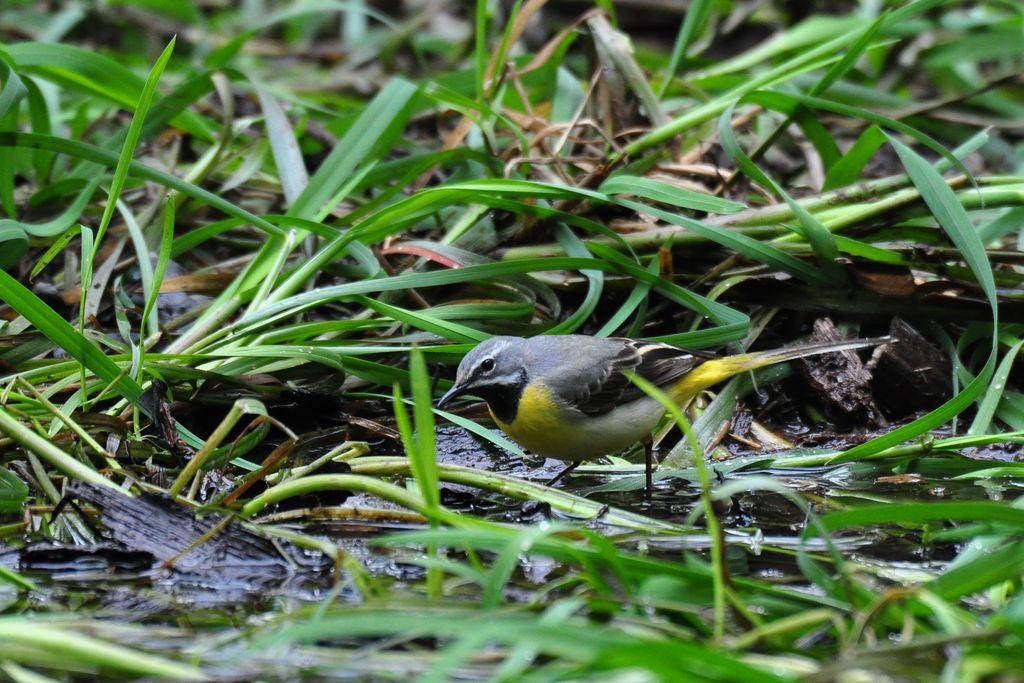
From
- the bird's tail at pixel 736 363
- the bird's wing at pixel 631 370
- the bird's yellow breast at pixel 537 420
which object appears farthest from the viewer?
the bird's tail at pixel 736 363

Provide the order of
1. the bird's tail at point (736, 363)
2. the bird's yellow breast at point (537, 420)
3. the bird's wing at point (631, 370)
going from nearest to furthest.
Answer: the bird's yellow breast at point (537, 420) < the bird's wing at point (631, 370) < the bird's tail at point (736, 363)

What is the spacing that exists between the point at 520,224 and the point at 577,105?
167cm

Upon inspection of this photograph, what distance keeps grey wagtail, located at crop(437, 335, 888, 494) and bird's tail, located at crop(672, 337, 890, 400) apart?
0.02 metres

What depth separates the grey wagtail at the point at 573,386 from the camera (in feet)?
16.5

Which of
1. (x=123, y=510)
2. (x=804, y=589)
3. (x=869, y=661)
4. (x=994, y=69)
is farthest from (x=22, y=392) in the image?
(x=994, y=69)

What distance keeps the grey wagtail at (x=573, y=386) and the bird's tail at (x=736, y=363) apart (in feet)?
0.05

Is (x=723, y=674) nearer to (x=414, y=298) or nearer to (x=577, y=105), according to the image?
(x=414, y=298)

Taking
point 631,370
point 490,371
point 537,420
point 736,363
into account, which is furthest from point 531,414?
point 736,363

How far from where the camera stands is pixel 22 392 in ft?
16.1

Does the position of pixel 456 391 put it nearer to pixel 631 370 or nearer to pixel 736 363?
pixel 631 370

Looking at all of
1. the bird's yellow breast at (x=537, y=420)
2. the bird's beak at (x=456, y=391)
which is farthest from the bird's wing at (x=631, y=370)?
the bird's beak at (x=456, y=391)

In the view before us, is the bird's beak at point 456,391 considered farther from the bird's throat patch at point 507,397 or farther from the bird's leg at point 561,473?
the bird's leg at point 561,473

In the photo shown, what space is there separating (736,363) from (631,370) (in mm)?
631

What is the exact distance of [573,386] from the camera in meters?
5.20
